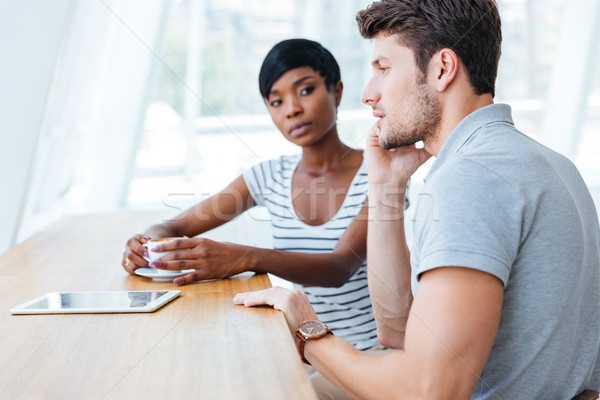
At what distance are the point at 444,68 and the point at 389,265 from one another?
0.49 metres

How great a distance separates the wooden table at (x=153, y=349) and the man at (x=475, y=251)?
11cm

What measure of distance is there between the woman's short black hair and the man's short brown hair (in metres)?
0.66

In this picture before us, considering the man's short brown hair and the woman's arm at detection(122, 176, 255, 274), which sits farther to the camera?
the woman's arm at detection(122, 176, 255, 274)

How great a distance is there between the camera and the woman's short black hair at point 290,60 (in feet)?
→ 5.86

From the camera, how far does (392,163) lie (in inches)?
57.4

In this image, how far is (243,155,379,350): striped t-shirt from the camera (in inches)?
64.6

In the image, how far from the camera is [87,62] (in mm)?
4445

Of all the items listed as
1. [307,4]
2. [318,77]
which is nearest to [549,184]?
[318,77]

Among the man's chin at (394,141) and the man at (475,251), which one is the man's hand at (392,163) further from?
the man at (475,251)

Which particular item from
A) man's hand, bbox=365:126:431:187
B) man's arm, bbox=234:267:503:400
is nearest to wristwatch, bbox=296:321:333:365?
man's arm, bbox=234:267:503:400

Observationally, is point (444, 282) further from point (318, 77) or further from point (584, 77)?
point (584, 77)

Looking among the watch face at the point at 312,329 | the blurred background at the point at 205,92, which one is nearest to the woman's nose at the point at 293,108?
the watch face at the point at 312,329

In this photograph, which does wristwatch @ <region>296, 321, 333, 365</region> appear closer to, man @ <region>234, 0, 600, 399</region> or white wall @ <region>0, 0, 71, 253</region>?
man @ <region>234, 0, 600, 399</region>

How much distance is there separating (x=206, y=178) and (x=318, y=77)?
4357 mm
